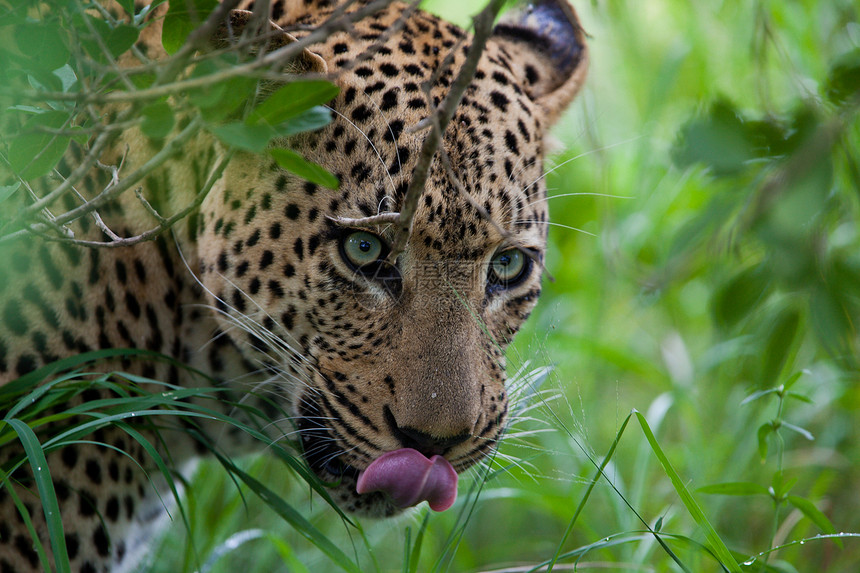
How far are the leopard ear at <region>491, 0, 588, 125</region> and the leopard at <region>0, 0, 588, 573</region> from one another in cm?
45

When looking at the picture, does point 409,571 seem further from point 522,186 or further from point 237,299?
point 522,186

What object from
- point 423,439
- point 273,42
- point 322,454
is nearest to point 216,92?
point 273,42

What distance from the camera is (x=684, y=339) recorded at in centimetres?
575

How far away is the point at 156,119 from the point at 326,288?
1.05 m

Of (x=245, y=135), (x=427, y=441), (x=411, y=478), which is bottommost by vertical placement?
(x=411, y=478)

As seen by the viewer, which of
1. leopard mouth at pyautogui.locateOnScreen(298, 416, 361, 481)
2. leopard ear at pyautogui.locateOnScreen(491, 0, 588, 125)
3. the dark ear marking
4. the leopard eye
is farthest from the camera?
the dark ear marking

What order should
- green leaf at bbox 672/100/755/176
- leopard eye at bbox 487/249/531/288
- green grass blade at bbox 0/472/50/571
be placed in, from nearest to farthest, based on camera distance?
1. green leaf at bbox 672/100/755/176
2. green grass blade at bbox 0/472/50/571
3. leopard eye at bbox 487/249/531/288

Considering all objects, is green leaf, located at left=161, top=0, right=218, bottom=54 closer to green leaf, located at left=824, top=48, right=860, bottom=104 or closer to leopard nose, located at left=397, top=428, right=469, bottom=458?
leopard nose, located at left=397, top=428, right=469, bottom=458

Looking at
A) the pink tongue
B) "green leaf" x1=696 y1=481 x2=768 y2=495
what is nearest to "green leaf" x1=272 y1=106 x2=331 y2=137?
the pink tongue

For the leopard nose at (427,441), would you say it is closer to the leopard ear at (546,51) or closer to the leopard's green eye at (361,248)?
the leopard's green eye at (361,248)

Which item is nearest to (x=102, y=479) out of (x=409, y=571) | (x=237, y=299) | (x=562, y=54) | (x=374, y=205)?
(x=237, y=299)

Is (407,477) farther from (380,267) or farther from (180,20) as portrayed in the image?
(180,20)

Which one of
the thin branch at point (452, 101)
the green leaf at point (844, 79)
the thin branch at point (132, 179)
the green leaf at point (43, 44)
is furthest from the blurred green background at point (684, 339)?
the green leaf at point (43, 44)

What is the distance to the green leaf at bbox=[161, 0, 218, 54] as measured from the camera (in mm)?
2146
